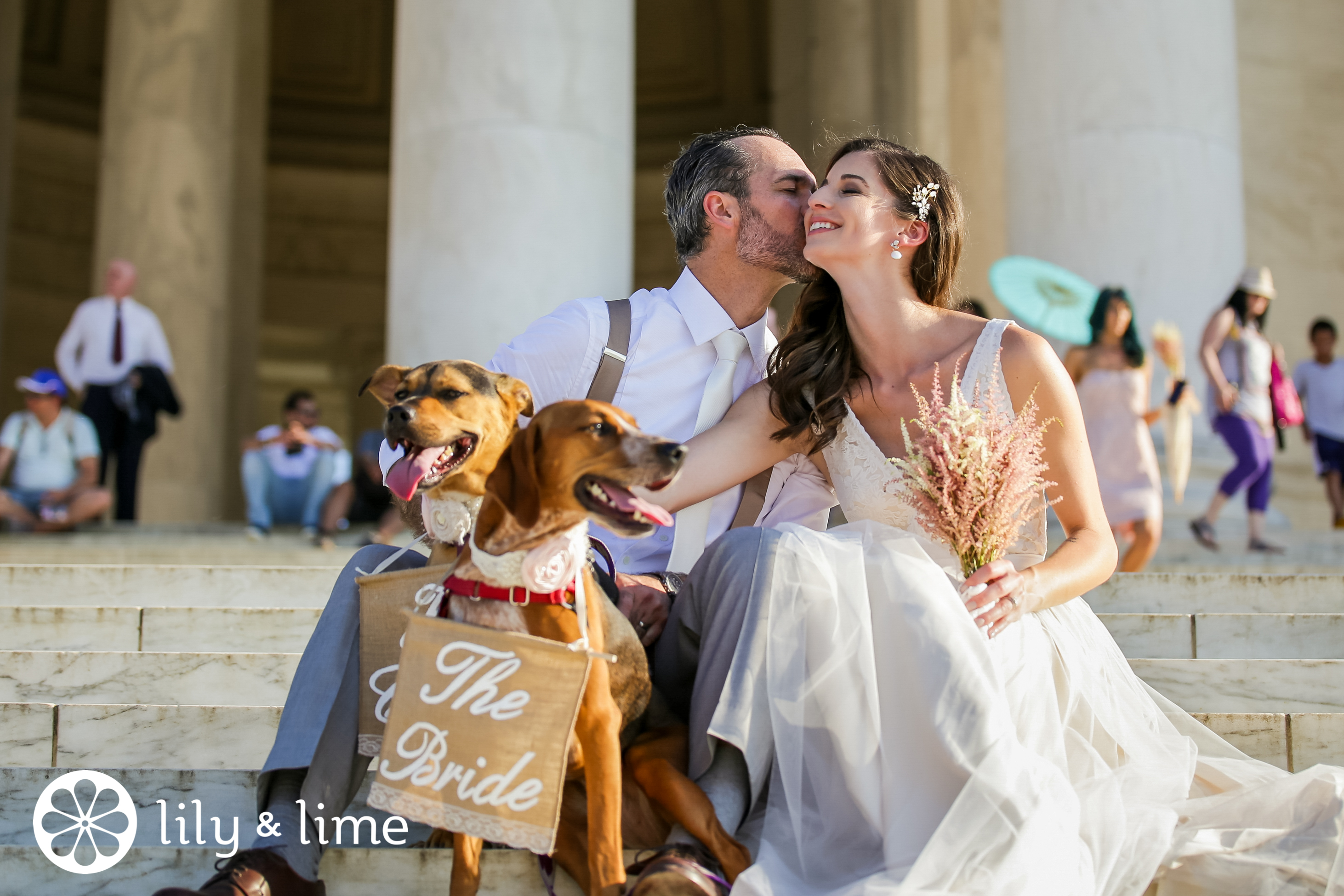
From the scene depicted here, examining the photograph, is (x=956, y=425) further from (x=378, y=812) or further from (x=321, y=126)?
(x=321, y=126)

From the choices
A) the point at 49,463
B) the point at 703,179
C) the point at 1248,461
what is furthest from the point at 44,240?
the point at 703,179

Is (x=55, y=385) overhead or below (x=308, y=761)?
overhead

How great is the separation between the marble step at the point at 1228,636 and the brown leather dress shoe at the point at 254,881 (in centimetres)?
310

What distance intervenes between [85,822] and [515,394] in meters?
1.53

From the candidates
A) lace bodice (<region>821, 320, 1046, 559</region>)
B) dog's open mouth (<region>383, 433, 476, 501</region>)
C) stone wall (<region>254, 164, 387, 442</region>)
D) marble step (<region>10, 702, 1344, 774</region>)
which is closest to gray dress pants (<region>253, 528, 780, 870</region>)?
dog's open mouth (<region>383, 433, 476, 501</region>)

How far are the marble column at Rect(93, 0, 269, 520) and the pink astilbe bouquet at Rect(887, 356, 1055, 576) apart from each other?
11052mm

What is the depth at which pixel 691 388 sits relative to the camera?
12.6 feet

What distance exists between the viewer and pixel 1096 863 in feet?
8.73

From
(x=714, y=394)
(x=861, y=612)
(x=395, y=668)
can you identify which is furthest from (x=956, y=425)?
(x=395, y=668)

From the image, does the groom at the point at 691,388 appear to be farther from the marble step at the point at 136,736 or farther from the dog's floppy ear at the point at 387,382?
the marble step at the point at 136,736

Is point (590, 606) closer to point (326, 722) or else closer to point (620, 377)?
point (326, 722)

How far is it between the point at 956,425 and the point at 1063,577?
1.75 ft

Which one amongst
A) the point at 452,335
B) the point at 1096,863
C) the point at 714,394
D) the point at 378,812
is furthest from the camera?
the point at 452,335

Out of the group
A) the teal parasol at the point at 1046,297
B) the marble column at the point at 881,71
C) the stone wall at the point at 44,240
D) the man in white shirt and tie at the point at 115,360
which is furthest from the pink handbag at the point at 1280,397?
the stone wall at the point at 44,240
